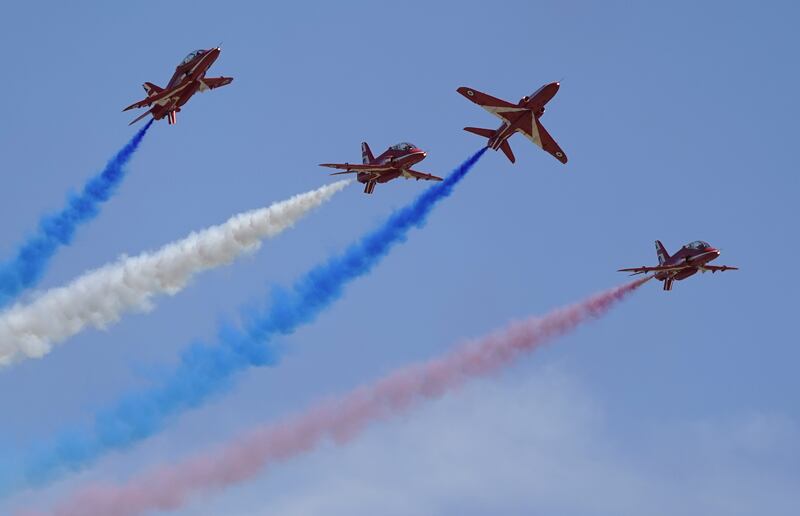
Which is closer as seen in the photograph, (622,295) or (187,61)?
(187,61)

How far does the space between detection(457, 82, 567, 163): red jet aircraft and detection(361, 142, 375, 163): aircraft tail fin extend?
6.73 m

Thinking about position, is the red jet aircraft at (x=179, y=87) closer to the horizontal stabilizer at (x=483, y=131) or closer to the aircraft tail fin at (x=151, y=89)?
the aircraft tail fin at (x=151, y=89)

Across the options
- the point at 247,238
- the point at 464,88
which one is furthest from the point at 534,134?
the point at 247,238

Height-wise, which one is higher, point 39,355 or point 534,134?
point 534,134

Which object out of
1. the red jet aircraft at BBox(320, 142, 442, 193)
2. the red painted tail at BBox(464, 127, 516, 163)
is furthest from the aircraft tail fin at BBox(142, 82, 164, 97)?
the red painted tail at BBox(464, 127, 516, 163)

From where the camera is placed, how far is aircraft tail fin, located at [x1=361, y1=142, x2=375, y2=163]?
8025 cm

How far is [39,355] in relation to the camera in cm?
7281

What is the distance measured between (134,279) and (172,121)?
33.1 ft

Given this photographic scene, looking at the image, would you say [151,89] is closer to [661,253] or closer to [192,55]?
[192,55]

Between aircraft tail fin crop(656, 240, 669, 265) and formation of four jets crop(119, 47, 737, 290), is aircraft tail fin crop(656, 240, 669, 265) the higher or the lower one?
the lower one

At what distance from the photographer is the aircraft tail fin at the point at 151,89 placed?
7444 cm

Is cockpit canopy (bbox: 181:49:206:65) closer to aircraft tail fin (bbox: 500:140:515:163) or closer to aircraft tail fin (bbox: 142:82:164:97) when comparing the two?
aircraft tail fin (bbox: 142:82:164:97)

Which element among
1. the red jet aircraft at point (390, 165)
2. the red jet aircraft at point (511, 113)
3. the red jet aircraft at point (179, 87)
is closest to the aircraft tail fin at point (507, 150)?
the red jet aircraft at point (511, 113)

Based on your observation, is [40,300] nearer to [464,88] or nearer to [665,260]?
[464,88]
